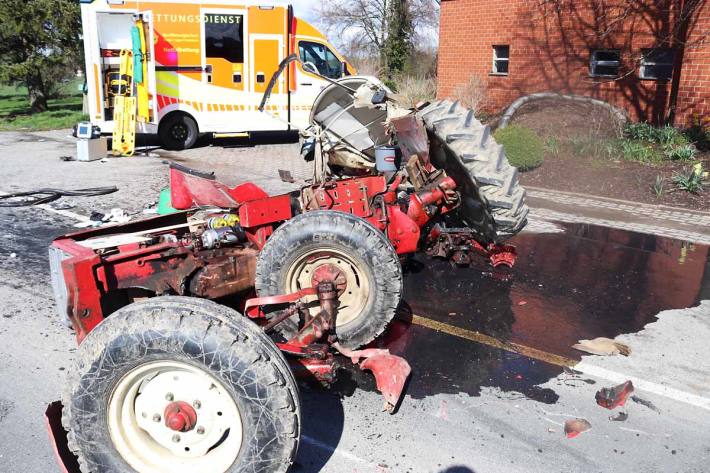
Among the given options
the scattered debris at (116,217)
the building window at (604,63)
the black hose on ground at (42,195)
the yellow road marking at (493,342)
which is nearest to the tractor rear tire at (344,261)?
the yellow road marking at (493,342)

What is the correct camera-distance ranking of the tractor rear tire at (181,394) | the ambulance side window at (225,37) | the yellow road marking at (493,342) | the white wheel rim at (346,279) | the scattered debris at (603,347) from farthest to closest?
the ambulance side window at (225,37)
the scattered debris at (603,347)
the yellow road marking at (493,342)
the white wheel rim at (346,279)
the tractor rear tire at (181,394)

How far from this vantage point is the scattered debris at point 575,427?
3838mm

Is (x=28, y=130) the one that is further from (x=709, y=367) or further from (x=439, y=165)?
(x=709, y=367)

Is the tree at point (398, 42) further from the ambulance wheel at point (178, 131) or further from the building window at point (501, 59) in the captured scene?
the ambulance wheel at point (178, 131)

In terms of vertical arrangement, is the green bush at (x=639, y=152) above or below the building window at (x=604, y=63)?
below

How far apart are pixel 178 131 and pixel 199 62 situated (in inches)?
69.5

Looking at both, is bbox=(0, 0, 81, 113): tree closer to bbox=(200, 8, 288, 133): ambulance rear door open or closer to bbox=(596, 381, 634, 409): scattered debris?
bbox=(200, 8, 288, 133): ambulance rear door open

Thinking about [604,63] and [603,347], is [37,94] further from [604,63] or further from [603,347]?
[603,347]

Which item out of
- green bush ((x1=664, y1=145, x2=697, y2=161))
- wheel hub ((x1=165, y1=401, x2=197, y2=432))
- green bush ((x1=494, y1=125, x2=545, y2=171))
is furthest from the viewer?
green bush ((x1=494, y1=125, x2=545, y2=171))

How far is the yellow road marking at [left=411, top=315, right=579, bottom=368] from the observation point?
4.84 meters

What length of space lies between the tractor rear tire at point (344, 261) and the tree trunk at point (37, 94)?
905 inches

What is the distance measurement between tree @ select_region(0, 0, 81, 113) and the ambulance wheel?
9.73 m

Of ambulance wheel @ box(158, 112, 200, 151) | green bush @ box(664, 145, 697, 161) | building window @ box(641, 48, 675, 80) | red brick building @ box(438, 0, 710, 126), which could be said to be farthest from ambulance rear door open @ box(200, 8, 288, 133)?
building window @ box(641, 48, 675, 80)

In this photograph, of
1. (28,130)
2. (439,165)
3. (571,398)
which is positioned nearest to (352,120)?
(439,165)
